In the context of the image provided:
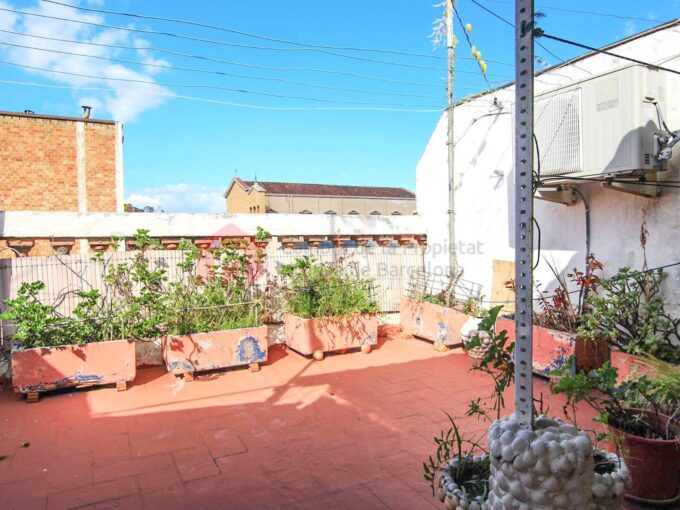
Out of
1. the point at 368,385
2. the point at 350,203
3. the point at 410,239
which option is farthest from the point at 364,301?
the point at 350,203

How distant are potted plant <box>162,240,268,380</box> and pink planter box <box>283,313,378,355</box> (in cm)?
57

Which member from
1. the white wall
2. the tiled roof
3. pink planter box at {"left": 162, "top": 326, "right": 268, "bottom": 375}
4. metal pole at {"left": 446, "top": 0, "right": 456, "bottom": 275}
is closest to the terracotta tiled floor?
pink planter box at {"left": 162, "top": 326, "right": 268, "bottom": 375}

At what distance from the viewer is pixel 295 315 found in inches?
271

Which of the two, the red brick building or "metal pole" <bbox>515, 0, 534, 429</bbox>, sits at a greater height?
the red brick building

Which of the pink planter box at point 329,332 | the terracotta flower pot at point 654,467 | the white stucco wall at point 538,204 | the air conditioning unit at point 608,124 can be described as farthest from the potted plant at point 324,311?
the terracotta flower pot at point 654,467

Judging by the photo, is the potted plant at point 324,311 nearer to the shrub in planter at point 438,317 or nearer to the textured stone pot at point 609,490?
the shrub in planter at point 438,317

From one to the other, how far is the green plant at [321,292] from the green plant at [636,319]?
9.78ft

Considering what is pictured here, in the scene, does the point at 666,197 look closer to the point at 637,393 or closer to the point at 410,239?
the point at 637,393

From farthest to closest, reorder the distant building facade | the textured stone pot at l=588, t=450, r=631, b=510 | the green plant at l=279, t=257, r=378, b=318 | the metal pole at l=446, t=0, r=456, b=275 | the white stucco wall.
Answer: the distant building facade < the metal pole at l=446, t=0, r=456, b=275 < the green plant at l=279, t=257, r=378, b=318 < the white stucco wall < the textured stone pot at l=588, t=450, r=631, b=510

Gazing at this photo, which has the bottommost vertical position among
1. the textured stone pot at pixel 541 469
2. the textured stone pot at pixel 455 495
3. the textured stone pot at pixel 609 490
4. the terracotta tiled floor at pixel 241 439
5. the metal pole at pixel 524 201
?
the terracotta tiled floor at pixel 241 439

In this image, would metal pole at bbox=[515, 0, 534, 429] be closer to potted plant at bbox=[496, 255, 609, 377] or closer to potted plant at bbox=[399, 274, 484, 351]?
potted plant at bbox=[496, 255, 609, 377]

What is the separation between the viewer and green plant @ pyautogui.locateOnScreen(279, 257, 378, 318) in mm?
6840

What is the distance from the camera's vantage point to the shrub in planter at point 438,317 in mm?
7043

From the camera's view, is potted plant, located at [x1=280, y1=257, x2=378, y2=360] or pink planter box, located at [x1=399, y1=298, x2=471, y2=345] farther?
pink planter box, located at [x1=399, y1=298, x2=471, y2=345]
